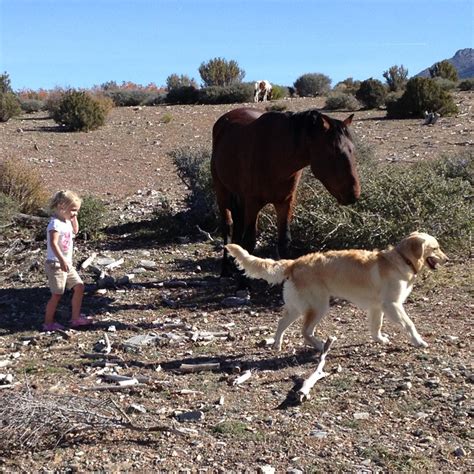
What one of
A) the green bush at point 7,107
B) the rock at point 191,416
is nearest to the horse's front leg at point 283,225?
the rock at point 191,416

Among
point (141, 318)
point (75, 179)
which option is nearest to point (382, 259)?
point (141, 318)

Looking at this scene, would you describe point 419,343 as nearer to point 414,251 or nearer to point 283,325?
point 414,251

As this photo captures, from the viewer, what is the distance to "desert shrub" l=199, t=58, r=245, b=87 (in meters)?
41.5

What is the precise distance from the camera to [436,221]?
8.73m

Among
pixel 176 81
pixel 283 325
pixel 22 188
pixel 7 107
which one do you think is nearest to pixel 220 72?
pixel 176 81

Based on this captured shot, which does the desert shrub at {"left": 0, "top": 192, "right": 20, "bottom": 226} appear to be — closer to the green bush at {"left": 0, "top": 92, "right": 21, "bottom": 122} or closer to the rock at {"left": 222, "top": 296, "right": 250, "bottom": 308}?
the rock at {"left": 222, "top": 296, "right": 250, "bottom": 308}

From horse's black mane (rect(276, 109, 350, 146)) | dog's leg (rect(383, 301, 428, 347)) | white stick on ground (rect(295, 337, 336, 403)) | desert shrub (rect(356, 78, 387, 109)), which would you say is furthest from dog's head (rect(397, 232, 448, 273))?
desert shrub (rect(356, 78, 387, 109))

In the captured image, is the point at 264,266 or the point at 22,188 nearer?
the point at 264,266

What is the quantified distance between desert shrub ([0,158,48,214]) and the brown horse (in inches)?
163

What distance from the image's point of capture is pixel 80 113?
2378cm

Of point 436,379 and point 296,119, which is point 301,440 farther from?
point 296,119

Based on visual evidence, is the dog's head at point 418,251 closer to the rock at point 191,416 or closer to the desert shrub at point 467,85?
the rock at point 191,416

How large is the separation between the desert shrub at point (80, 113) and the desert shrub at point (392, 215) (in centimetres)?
1554

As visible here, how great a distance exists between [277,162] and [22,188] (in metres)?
6.09
